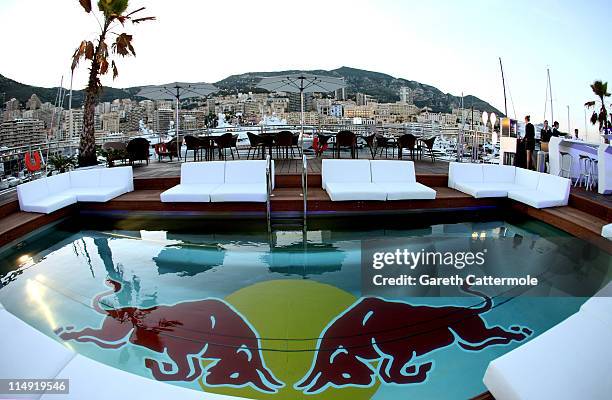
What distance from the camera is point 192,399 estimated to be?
184 cm

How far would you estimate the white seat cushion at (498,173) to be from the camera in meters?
7.66

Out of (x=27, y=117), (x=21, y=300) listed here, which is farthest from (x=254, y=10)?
(x=21, y=300)

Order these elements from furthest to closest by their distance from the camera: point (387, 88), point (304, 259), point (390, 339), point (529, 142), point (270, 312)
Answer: point (387, 88) < point (529, 142) < point (304, 259) < point (270, 312) < point (390, 339)

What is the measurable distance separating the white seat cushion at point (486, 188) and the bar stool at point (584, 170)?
127 cm

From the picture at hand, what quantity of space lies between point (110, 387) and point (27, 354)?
0.52 m

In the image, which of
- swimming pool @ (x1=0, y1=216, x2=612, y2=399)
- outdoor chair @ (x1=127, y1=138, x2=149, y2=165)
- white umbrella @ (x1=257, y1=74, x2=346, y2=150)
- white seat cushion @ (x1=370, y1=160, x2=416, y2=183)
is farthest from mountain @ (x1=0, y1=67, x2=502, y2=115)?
swimming pool @ (x1=0, y1=216, x2=612, y2=399)

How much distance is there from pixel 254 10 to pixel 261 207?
1377cm

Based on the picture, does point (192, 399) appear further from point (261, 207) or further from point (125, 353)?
point (261, 207)

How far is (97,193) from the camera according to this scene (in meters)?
7.02

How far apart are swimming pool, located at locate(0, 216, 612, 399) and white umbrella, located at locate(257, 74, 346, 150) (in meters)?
6.03

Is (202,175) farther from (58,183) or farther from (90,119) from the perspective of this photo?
(90,119)

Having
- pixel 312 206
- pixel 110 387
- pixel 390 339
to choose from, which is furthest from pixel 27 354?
pixel 312 206

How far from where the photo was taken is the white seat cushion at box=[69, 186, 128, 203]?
6.95 m

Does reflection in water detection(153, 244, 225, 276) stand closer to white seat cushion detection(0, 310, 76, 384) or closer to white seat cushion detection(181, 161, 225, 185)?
white seat cushion detection(181, 161, 225, 185)
